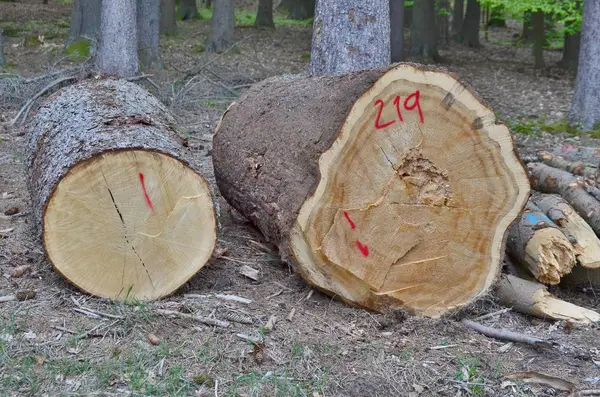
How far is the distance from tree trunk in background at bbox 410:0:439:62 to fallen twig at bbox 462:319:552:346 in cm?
1216

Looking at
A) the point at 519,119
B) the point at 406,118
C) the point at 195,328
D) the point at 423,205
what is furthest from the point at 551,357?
the point at 519,119

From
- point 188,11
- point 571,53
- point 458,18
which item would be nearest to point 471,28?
point 458,18

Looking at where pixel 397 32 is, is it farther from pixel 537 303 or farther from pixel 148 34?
pixel 537 303

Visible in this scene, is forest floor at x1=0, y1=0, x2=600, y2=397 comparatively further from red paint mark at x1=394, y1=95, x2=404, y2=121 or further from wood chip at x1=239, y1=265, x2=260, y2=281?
red paint mark at x1=394, y1=95, x2=404, y2=121

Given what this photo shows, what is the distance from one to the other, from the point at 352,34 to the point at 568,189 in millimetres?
2531

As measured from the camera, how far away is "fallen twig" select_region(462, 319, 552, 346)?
4113mm

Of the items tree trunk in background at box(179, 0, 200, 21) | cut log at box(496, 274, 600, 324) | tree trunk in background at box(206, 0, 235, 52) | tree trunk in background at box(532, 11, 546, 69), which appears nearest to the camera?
cut log at box(496, 274, 600, 324)

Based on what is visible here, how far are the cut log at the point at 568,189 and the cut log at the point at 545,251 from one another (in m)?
0.56

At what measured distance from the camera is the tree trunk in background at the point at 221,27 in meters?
15.3

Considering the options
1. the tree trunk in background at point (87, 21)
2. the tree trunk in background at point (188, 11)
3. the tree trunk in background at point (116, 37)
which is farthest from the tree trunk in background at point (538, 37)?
the tree trunk in background at point (188, 11)

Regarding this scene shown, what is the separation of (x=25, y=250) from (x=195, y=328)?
162 cm

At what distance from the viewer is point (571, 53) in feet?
51.8

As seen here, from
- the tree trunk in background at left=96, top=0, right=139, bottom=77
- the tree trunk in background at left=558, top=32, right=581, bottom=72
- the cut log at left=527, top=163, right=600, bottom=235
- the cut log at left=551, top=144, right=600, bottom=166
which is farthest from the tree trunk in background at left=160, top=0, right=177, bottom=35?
the cut log at left=527, top=163, right=600, bottom=235

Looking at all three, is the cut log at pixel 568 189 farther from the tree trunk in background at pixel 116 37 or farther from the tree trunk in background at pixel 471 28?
the tree trunk in background at pixel 471 28
